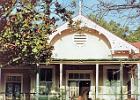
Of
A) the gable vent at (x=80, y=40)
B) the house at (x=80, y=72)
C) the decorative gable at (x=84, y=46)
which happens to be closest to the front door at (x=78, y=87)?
the house at (x=80, y=72)

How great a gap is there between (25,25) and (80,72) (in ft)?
50.5

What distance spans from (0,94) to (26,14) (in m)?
15.4

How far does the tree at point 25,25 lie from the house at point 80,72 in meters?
11.8

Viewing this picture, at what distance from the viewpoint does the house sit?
1219 inches

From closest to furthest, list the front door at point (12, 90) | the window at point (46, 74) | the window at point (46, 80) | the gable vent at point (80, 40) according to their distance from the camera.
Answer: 1. the front door at point (12, 90)
2. the gable vent at point (80, 40)
3. the window at point (46, 80)
4. the window at point (46, 74)

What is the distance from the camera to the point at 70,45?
32406 mm

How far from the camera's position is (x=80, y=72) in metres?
32.8

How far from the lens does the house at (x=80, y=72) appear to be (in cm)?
3095

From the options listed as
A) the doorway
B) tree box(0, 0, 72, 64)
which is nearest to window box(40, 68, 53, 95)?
the doorway

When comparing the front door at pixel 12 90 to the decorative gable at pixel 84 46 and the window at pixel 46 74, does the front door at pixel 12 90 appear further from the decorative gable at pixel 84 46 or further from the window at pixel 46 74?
the decorative gable at pixel 84 46

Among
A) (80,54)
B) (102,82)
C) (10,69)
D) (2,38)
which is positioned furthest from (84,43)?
(2,38)

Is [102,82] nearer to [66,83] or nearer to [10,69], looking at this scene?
[66,83]

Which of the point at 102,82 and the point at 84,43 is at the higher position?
the point at 84,43

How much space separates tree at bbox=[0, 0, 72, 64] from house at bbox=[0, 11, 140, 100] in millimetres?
11800
